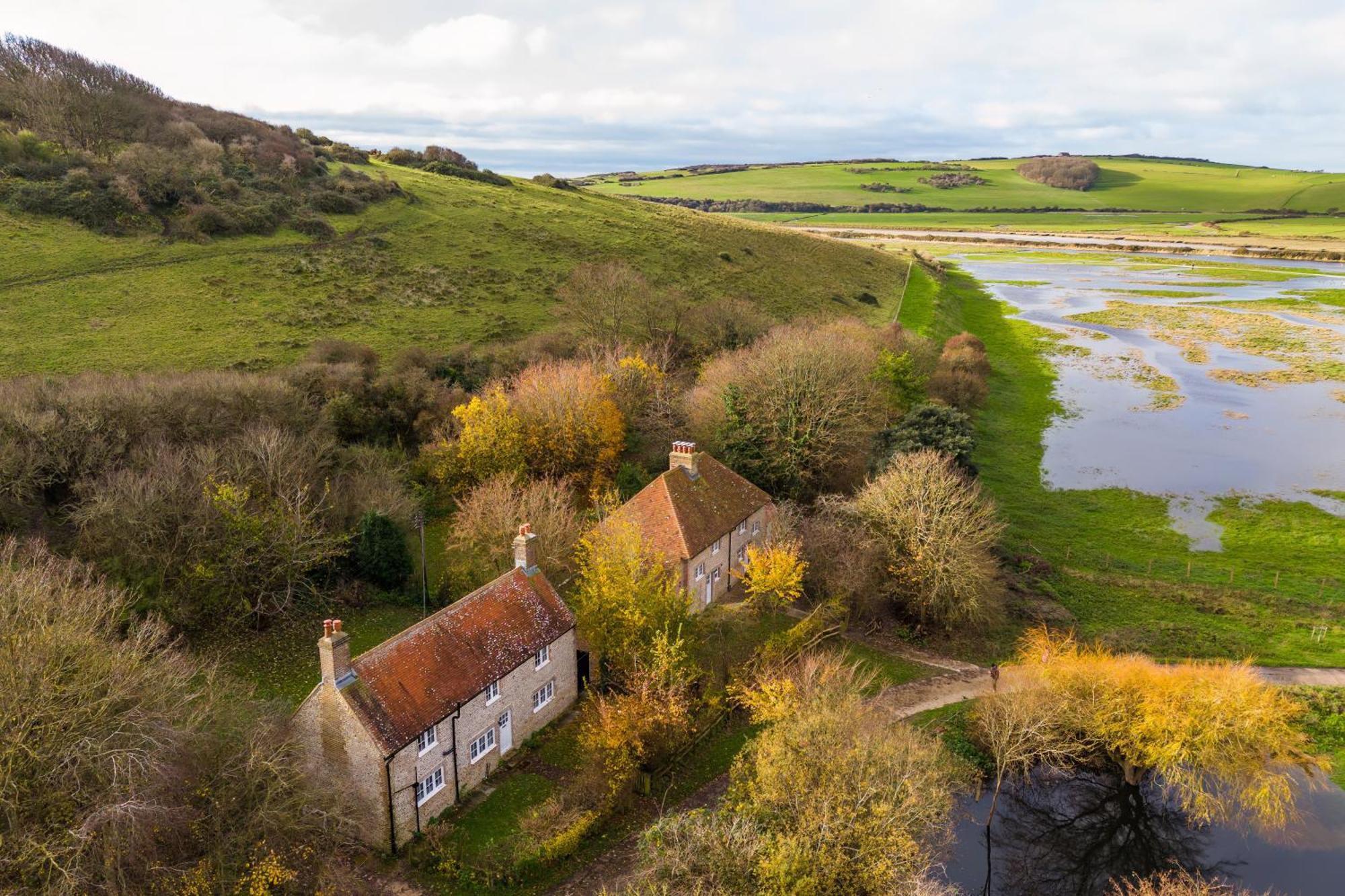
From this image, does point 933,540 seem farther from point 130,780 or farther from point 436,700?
point 130,780

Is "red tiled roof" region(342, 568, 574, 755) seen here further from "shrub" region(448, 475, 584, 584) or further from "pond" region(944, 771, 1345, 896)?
"pond" region(944, 771, 1345, 896)

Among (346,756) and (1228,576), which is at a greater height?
(346,756)

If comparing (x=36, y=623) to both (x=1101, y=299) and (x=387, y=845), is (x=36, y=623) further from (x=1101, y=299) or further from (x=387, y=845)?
(x=1101, y=299)

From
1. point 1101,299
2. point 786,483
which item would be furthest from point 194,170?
point 1101,299

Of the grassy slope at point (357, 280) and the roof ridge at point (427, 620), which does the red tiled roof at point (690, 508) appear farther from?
the grassy slope at point (357, 280)

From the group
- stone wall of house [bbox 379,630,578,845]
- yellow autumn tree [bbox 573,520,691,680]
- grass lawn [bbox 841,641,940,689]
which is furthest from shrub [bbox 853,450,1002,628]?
stone wall of house [bbox 379,630,578,845]

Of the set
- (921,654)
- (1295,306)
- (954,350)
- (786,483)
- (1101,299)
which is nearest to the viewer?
(921,654)

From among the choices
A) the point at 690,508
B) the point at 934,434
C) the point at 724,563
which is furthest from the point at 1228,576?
the point at 690,508
